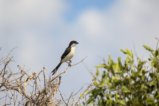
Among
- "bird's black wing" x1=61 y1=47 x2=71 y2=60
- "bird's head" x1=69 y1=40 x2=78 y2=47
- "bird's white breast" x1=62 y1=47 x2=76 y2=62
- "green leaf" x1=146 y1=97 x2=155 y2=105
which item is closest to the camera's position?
"green leaf" x1=146 y1=97 x2=155 y2=105

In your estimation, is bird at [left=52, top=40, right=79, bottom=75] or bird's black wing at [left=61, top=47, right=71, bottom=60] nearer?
bird at [left=52, top=40, right=79, bottom=75]

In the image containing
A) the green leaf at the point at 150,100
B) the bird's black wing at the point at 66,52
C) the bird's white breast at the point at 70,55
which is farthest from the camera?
the bird's black wing at the point at 66,52

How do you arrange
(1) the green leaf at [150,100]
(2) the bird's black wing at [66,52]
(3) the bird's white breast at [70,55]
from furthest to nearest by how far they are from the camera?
1. (2) the bird's black wing at [66,52]
2. (3) the bird's white breast at [70,55]
3. (1) the green leaf at [150,100]

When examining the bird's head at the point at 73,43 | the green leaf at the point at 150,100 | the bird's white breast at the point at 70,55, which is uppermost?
the bird's head at the point at 73,43

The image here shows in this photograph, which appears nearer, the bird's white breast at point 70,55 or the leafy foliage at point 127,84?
the leafy foliage at point 127,84

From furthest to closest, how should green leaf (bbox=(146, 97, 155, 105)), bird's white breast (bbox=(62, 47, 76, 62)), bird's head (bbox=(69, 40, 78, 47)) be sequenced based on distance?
bird's head (bbox=(69, 40, 78, 47)) → bird's white breast (bbox=(62, 47, 76, 62)) → green leaf (bbox=(146, 97, 155, 105))

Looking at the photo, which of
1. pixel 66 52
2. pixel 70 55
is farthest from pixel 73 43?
pixel 70 55

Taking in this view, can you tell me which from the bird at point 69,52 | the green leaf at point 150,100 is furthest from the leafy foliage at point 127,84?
the bird at point 69,52

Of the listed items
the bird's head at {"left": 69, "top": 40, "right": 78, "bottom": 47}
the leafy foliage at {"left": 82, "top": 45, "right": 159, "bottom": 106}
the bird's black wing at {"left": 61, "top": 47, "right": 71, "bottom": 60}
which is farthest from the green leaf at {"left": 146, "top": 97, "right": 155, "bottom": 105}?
the bird's head at {"left": 69, "top": 40, "right": 78, "bottom": 47}

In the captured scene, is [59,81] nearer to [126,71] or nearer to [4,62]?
[4,62]

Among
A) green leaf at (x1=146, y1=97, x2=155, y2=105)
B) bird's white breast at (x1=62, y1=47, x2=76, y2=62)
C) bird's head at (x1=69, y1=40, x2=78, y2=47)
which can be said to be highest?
bird's head at (x1=69, y1=40, x2=78, y2=47)

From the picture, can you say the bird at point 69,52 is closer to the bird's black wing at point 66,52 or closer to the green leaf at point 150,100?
the bird's black wing at point 66,52

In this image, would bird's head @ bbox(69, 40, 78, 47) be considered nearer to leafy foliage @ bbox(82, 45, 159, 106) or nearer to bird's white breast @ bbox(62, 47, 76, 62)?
bird's white breast @ bbox(62, 47, 76, 62)

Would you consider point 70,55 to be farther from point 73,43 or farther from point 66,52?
point 73,43
